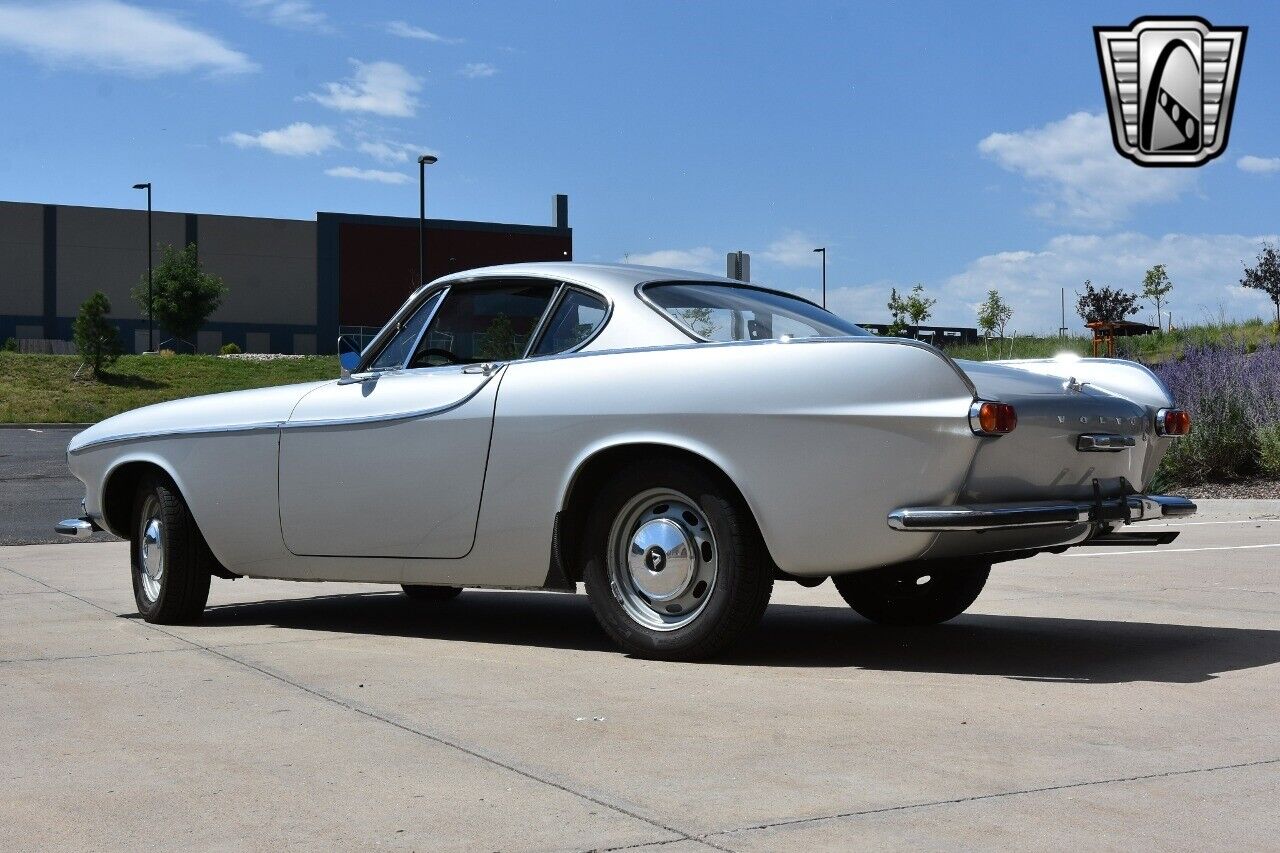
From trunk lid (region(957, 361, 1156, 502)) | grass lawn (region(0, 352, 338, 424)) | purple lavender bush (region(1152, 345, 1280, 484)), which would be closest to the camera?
trunk lid (region(957, 361, 1156, 502))

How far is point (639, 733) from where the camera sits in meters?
4.13

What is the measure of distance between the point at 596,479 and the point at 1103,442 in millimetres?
1801

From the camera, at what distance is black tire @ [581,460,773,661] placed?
5.06 metres

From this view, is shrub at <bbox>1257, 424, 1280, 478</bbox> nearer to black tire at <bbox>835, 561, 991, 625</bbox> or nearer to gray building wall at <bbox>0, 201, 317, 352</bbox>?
black tire at <bbox>835, 561, 991, 625</bbox>

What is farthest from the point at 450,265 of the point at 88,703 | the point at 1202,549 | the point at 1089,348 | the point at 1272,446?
the point at 88,703

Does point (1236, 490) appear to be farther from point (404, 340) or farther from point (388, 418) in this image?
point (388, 418)

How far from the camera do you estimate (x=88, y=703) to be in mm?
4723

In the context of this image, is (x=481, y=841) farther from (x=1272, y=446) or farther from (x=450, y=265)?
(x=450, y=265)

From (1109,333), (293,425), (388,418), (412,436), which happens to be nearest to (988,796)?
(412,436)

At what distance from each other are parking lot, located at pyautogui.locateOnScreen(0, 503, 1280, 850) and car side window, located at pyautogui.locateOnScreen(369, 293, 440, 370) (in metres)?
1.17

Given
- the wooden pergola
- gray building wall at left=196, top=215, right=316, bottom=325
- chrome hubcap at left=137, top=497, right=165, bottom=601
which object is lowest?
chrome hubcap at left=137, top=497, right=165, bottom=601

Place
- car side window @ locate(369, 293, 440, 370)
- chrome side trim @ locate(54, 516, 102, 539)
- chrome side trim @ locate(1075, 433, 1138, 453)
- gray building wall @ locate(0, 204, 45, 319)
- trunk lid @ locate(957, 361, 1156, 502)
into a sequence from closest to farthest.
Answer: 1. trunk lid @ locate(957, 361, 1156, 502)
2. chrome side trim @ locate(1075, 433, 1138, 453)
3. car side window @ locate(369, 293, 440, 370)
4. chrome side trim @ locate(54, 516, 102, 539)
5. gray building wall @ locate(0, 204, 45, 319)

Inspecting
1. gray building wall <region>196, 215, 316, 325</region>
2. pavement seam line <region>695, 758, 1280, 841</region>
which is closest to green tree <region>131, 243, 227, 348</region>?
gray building wall <region>196, 215, 316, 325</region>

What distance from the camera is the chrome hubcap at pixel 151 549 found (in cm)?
692
